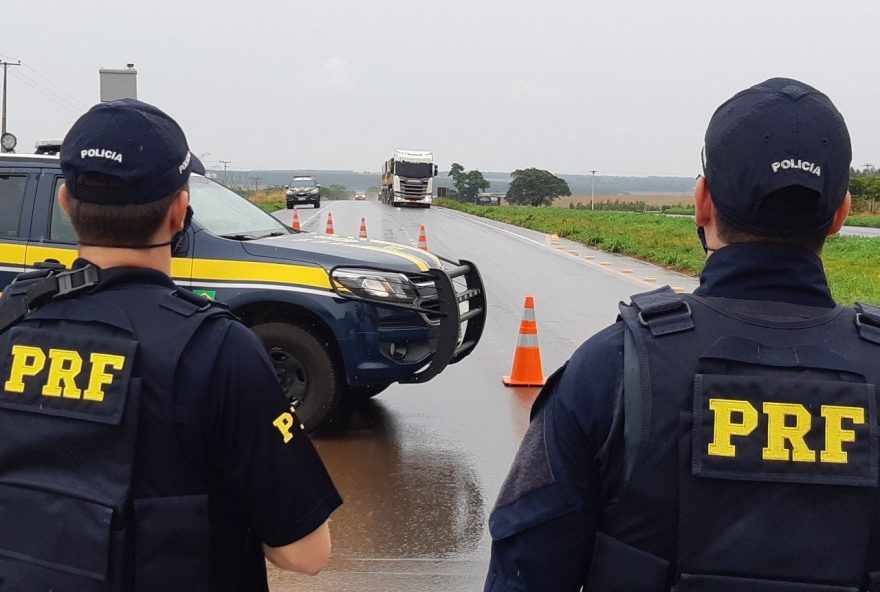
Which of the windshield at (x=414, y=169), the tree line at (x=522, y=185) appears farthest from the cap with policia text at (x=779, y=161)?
the tree line at (x=522, y=185)

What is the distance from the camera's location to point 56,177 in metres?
6.54

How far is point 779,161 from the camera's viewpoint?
170cm

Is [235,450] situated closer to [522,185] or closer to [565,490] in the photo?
[565,490]

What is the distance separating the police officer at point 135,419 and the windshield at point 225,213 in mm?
4728

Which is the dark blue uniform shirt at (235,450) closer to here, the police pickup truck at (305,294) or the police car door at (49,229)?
the police pickup truck at (305,294)

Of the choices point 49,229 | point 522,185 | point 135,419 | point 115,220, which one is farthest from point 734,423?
point 522,185

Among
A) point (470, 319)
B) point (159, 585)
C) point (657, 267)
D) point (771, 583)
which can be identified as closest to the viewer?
point (771, 583)

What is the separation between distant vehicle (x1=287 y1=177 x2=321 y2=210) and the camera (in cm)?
5591

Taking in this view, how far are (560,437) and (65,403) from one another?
0.96m

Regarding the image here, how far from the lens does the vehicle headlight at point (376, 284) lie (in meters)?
6.43

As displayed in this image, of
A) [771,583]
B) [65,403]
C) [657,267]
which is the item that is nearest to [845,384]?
[771,583]

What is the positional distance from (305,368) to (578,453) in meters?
4.84

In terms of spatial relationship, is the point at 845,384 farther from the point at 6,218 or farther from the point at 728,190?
the point at 6,218

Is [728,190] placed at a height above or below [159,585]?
above
